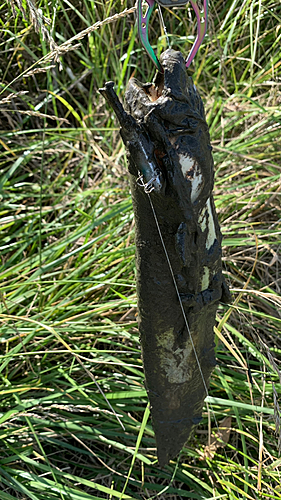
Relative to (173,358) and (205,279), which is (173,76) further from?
(173,358)

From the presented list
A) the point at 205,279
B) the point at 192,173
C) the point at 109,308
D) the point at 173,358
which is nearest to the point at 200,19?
the point at 192,173

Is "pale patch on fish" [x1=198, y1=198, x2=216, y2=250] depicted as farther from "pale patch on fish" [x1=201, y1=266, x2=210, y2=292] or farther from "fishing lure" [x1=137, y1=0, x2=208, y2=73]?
"fishing lure" [x1=137, y1=0, x2=208, y2=73]

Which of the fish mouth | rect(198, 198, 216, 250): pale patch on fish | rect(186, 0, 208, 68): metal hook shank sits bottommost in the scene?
rect(198, 198, 216, 250): pale patch on fish

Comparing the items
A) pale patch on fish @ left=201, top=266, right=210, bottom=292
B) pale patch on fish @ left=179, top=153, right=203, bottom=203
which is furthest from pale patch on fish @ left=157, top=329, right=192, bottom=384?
pale patch on fish @ left=179, top=153, right=203, bottom=203

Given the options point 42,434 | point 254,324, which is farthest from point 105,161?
point 42,434

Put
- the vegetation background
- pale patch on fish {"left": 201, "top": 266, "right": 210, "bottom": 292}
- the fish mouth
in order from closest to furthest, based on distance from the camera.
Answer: the fish mouth
pale patch on fish {"left": 201, "top": 266, "right": 210, "bottom": 292}
the vegetation background

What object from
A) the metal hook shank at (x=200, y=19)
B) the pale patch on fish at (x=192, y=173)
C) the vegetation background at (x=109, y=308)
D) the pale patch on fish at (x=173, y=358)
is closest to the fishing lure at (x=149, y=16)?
the metal hook shank at (x=200, y=19)

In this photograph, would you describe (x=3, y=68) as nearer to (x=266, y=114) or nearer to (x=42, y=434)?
(x=266, y=114)
